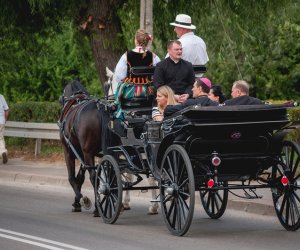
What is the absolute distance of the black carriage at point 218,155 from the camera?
11602 mm

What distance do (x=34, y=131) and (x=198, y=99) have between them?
12.7 metres

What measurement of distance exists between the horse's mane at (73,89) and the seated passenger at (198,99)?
384cm

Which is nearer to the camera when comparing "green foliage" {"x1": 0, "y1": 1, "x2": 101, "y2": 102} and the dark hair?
the dark hair

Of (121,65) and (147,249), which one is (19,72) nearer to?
(121,65)

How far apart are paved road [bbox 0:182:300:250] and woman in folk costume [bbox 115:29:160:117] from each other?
1.63m

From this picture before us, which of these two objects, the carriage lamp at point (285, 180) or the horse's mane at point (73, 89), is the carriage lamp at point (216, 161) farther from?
the horse's mane at point (73, 89)

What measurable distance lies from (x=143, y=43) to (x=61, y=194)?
4818mm

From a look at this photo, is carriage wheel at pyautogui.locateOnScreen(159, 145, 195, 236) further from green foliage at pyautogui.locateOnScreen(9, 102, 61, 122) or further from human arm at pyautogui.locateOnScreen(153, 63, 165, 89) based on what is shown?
green foliage at pyautogui.locateOnScreen(9, 102, 61, 122)

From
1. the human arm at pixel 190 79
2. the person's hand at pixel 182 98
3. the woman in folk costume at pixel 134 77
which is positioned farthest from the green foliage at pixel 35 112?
the person's hand at pixel 182 98

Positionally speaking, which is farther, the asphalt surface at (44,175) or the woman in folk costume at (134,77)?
the asphalt surface at (44,175)

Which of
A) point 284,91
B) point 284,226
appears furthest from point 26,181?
point 284,91

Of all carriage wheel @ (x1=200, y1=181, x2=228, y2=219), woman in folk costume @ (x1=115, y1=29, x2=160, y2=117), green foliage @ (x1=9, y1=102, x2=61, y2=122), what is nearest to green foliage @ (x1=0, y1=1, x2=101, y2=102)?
green foliage @ (x1=9, y1=102, x2=61, y2=122)

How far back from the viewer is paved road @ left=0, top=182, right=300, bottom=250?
36.5 ft

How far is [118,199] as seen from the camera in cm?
1285
